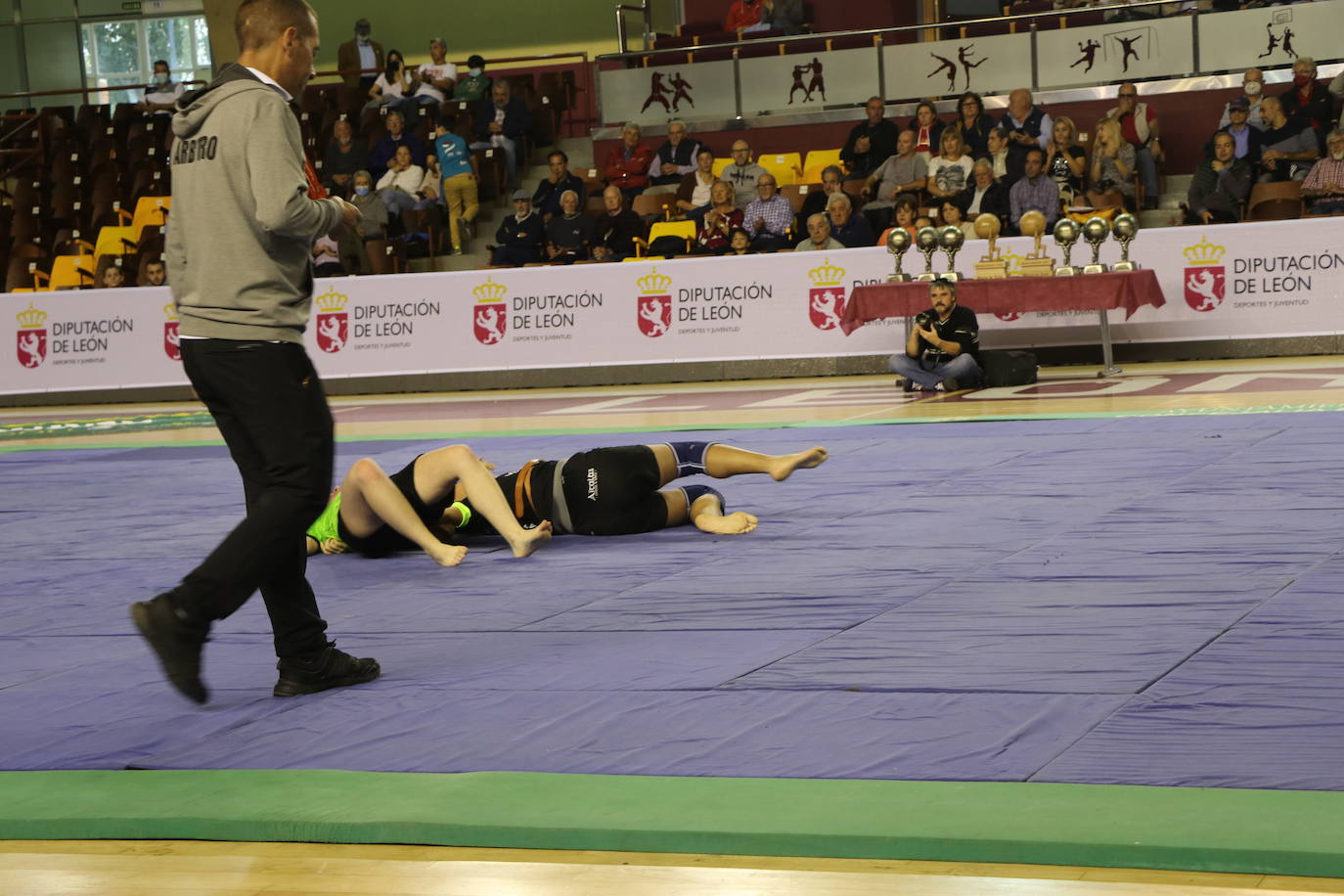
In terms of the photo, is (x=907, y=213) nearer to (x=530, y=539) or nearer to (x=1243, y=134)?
(x=1243, y=134)

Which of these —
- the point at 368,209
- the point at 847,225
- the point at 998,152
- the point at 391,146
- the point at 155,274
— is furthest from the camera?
the point at 391,146

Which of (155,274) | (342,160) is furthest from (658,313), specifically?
(342,160)

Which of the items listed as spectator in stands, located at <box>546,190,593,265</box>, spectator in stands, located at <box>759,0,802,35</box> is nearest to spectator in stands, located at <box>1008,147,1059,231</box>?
spectator in stands, located at <box>546,190,593,265</box>

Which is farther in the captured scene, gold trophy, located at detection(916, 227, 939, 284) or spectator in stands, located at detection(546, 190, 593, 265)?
spectator in stands, located at detection(546, 190, 593, 265)

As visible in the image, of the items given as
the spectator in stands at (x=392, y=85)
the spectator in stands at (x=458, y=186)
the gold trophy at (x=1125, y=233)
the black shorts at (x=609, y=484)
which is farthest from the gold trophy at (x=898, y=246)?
the spectator in stands at (x=392, y=85)

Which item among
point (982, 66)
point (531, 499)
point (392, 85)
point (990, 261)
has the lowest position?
point (531, 499)

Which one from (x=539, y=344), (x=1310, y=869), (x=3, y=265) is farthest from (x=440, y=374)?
(x=1310, y=869)

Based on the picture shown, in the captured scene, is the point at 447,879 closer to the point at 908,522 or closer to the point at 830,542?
the point at 830,542

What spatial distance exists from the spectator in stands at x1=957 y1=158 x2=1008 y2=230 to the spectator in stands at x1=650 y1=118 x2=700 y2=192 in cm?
380

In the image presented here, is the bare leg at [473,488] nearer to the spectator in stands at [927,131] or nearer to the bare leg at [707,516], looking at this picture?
the bare leg at [707,516]

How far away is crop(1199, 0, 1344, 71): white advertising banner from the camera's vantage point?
18.2m

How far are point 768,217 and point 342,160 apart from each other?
645 cm

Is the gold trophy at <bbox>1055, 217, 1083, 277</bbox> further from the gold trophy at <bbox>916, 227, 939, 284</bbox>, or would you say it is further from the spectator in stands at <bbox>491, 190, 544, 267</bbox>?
the spectator in stands at <bbox>491, 190, 544, 267</bbox>

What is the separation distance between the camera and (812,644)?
4664 mm
